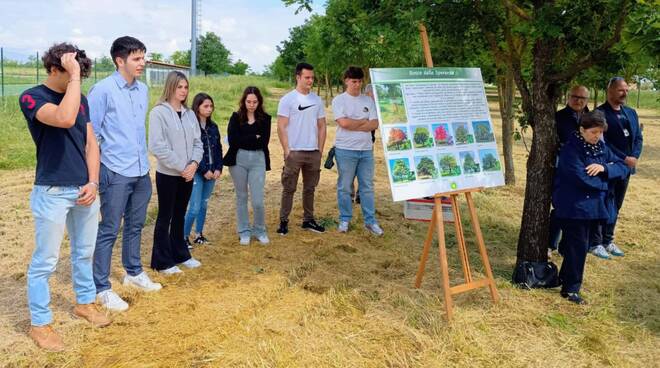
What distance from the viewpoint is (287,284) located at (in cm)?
465

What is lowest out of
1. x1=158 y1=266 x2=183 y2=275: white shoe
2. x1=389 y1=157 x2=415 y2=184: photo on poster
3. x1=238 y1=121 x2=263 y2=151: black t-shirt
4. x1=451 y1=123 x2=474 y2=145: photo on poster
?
x1=158 y1=266 x2=183 y2=275: white shoe

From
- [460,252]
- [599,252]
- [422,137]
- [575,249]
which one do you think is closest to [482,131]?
[422,137]

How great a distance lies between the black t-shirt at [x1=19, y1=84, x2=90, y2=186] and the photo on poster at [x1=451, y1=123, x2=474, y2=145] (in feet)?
9.25

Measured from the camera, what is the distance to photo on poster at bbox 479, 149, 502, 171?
444cm

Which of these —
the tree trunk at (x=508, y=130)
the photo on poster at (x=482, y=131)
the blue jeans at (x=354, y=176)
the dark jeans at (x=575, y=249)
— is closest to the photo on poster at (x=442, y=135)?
the photo on poster at (x=482, y=131)

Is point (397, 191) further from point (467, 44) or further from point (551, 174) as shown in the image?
point (467, 44)

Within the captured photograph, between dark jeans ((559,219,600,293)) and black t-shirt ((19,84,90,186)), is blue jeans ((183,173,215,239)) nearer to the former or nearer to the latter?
black t-shirt ((19,84,90,186))

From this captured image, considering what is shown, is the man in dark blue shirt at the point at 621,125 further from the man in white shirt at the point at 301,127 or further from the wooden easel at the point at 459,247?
the man in white shirt at the point at 301,127

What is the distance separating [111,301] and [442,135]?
9.53 ft

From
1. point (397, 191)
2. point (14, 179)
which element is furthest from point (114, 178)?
point (14, 179)

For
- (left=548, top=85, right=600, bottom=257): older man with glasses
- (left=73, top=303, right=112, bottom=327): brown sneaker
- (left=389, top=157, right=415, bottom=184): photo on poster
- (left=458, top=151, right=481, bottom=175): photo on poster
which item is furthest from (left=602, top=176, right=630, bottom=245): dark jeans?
(left=73, top=303, right=112, bottom=327): brown sneaker

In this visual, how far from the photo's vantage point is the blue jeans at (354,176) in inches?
240

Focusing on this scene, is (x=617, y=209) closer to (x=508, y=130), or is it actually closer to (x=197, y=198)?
(x=508, y=130)

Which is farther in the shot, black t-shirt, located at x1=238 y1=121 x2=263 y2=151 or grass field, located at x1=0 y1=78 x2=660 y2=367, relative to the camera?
black t-shirt, located at x1=238 y1=121 x2=263 y2=151
